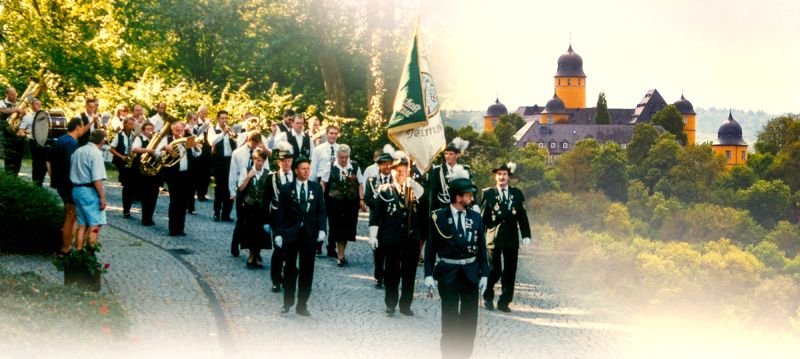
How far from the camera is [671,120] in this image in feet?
457

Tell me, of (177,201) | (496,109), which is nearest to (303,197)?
(177,201)

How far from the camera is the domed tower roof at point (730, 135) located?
147 m

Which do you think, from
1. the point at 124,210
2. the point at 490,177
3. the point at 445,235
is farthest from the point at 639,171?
the point at 445,235

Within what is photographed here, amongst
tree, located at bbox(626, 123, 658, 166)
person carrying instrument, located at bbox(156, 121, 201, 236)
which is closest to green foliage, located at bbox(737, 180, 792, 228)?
tree, located at bbox(626, 123, 658, 166)

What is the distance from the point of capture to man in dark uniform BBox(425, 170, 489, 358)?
8266 millimetres

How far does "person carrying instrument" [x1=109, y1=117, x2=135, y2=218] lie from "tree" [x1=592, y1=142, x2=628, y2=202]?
293ft

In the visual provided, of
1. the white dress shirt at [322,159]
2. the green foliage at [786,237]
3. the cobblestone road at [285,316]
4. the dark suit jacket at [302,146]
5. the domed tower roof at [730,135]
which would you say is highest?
the domed tower roof at [730,135]

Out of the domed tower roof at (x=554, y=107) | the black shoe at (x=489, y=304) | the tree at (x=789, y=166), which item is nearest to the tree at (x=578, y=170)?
the tree at (x=789, y=166)

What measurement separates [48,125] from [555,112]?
141920 mm

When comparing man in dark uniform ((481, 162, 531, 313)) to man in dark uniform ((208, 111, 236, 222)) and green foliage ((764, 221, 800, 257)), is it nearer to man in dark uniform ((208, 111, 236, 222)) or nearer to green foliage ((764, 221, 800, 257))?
man in dark uniform ((208, 111, 236, 222))

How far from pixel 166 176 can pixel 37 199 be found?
2703mm

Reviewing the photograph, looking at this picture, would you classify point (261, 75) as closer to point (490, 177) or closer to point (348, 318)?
point (490, 177)

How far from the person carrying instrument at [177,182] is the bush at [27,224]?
2.38m

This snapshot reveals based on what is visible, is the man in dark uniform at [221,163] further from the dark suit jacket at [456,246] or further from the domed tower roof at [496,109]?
the domed tower roof at [496,109]
